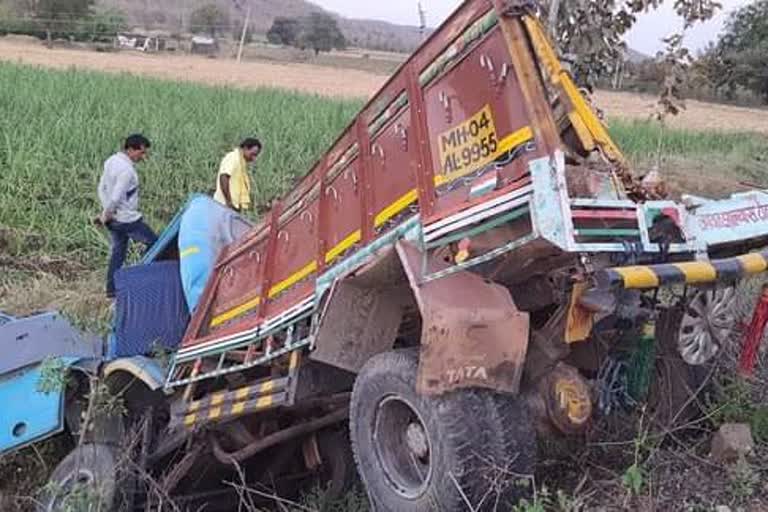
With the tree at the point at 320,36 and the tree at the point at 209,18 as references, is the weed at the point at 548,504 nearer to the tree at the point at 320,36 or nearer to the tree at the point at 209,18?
the tree at the point at 320,36

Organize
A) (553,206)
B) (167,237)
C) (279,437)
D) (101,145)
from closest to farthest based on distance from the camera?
(553,206)
(279,437)
(167,237)
(101,145)

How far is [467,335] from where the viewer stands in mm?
3715

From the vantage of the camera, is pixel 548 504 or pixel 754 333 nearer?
pixel 548 504

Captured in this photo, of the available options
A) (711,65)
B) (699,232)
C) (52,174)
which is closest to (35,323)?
(699,232)

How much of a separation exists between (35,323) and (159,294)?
1.30 m

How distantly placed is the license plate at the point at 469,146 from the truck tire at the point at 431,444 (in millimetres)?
733

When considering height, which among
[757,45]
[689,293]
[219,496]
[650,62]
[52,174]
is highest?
[757,45]

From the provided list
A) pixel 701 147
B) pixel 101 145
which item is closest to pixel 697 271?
pixel 101 145

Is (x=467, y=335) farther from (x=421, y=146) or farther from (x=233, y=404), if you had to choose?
(x=233, y=404)

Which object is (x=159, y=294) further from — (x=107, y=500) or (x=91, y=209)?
(x=91, y=209)

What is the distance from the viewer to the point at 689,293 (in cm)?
426

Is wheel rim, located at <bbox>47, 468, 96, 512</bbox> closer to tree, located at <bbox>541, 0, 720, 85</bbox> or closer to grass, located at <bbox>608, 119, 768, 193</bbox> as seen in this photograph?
tree, located at <bbox>541, 0, 720, 85</bbox>

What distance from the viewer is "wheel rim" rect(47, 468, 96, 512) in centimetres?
566

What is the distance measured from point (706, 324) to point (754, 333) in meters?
0.20
